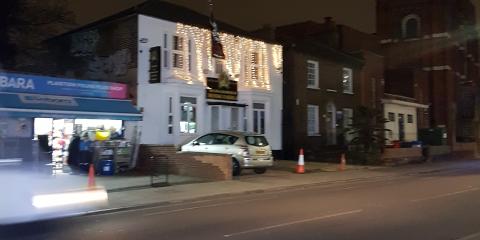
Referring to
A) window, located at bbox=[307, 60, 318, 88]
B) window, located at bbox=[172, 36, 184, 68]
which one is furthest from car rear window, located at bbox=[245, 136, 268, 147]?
window, located at bbox=[307, 60, 318, 88]

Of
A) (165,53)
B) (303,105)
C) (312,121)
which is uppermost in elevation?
(165,53)

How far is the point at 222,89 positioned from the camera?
26.8 metres

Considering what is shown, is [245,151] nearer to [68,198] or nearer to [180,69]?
[180,69]

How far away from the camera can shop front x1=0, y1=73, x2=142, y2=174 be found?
19.1 metres

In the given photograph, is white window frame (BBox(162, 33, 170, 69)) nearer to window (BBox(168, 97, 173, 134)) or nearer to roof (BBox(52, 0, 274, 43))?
roof (BBox(52, 0, 274, 43))

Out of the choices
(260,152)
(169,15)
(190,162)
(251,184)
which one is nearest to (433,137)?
(260,152)

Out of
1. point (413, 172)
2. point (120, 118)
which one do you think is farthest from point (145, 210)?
point (413, 172)

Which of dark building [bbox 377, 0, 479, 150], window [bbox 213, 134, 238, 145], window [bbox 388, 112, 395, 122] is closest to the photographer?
window [bbox 213, 134, 238, 145]

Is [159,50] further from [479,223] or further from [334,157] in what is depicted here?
[479,223]

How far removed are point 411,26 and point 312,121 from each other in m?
24.9

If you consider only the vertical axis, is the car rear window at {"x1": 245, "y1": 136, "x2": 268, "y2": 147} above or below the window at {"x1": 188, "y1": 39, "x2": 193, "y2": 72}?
below

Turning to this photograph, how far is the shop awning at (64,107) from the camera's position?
18844 mm

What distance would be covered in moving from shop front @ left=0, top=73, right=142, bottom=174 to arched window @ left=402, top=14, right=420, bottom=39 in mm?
36229

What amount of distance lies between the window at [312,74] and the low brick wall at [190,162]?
13.0 m
